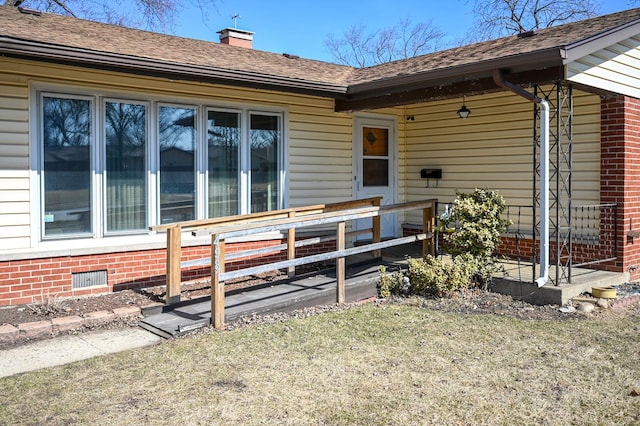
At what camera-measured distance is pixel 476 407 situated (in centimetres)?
412

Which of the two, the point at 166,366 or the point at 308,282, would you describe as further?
the point at 308,282

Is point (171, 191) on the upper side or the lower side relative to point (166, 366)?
upper

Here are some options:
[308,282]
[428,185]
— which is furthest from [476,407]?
[428,185]

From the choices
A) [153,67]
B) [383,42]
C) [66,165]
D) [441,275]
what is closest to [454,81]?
[441,275]

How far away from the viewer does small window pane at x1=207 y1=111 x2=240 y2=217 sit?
8.74 m

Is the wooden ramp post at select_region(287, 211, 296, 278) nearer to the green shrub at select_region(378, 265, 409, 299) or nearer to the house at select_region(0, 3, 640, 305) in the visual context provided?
the house at select_region(0, 3, 640, 305)

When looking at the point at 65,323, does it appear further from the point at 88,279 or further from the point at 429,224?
the point at 429,224

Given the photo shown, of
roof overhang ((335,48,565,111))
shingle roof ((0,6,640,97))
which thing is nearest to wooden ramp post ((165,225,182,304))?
shingle roof ((0,6,640,97))

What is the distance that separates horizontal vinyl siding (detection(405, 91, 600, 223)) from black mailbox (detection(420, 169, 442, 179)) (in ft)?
0.30

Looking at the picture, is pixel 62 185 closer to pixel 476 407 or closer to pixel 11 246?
pixel 11 246

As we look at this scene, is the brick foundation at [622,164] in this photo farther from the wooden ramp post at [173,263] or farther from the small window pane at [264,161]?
the wooden ramp post at [173,263]

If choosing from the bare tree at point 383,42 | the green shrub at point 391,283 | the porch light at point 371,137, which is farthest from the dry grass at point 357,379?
the bare tree at point 383,42

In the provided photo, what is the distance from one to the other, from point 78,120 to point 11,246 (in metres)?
1.82

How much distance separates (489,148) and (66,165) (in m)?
6.89
